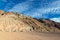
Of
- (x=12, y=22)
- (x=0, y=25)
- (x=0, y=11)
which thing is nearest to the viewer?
(x=0, y=25)

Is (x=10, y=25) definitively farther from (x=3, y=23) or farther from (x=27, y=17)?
(x=27, y=17)

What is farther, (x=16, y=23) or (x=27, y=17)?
(x=27, y=17)

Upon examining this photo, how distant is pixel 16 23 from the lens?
81812 millimetres

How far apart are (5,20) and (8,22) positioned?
163cm

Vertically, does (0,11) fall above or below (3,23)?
above

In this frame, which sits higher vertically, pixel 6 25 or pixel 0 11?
pixel 0 11

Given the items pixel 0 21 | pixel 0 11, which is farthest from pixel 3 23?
pixel 0 11

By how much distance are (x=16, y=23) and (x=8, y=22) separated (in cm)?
388

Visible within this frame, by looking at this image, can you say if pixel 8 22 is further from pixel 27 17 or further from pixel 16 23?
pixel 27 17

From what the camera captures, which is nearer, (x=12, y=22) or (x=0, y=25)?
(x=0, y=25)

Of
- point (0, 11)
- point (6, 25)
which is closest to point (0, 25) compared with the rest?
point (6, 25)

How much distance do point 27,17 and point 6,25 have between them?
108ft

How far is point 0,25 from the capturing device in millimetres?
75688

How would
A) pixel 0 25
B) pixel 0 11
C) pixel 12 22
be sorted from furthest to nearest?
pixel 0 11 < pixel 12 22 < pixel 0 25
